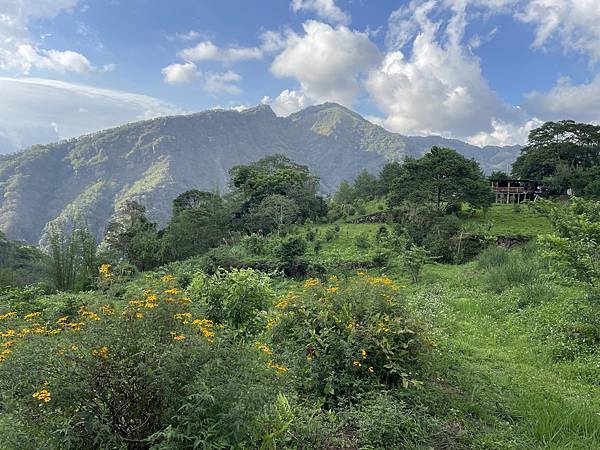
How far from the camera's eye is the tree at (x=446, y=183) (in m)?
24.8

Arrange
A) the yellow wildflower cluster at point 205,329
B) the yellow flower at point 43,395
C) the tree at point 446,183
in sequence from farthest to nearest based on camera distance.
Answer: the tree at point 446,183 → the yellow wildflower cluster at point 205,329 → the yellow flower at point 43,395

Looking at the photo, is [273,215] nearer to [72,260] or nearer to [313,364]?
[72,260]

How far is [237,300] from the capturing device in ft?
20.4

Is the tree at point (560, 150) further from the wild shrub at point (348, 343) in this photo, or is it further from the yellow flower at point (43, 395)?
the yellow flower at point (43, 395)

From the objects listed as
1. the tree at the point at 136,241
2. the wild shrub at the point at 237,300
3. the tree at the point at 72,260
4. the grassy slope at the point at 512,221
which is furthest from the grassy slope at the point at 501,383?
the tree at the point at 136,241

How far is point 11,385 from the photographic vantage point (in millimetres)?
2711

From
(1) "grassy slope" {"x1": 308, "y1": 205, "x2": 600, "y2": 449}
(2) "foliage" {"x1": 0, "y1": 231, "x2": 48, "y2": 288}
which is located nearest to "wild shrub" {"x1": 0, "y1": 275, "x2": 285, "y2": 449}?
(1) "grassy slope" {"x1": 308, "y1": 205, "x2": 600, "y2": 449}

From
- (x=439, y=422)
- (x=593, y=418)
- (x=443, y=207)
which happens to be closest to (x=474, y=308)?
(x=593, y=418)

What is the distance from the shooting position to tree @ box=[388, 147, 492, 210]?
2478cm

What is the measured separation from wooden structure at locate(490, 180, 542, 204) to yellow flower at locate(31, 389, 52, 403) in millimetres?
39059

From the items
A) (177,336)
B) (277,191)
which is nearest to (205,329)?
(177,336)

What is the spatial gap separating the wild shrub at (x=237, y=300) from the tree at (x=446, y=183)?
65.8 feet

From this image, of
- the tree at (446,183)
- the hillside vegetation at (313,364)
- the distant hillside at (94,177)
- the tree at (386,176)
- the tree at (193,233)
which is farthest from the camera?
the distant hillside at (94,177)

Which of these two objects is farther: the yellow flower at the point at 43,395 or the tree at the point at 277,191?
A: the tree at the point at 277,191
